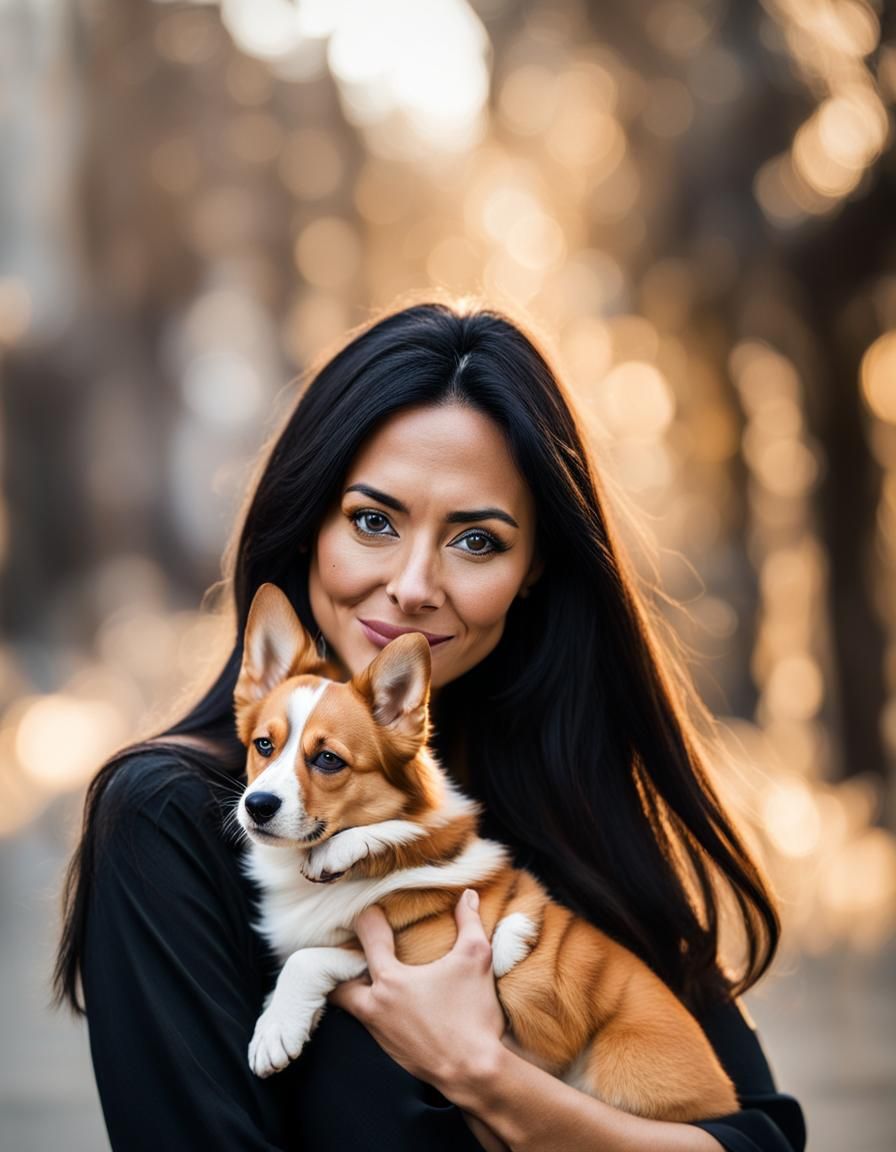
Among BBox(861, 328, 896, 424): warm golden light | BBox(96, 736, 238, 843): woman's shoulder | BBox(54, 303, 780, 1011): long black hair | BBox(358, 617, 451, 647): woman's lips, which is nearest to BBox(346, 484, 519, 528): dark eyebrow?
BBox(54, 303, 780, 1011): long black hair

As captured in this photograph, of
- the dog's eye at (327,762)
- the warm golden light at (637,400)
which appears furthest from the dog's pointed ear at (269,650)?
the warm golden light at (637,400)

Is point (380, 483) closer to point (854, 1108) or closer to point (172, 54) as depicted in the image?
point (854, 1108)

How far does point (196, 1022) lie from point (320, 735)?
555 mm

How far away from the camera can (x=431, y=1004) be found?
7.51ft

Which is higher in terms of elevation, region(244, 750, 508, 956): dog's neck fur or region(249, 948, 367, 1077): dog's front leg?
region(244, 750, 508, 956): dog's neck fur

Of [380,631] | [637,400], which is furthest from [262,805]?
[637,400]

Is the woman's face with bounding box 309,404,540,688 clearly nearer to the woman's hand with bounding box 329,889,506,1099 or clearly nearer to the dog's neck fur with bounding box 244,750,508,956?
the dog's neck fur with bounding box 244,750,508,956

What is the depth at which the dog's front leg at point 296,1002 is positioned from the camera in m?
2.22

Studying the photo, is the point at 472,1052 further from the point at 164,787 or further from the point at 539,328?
the point at 539,328

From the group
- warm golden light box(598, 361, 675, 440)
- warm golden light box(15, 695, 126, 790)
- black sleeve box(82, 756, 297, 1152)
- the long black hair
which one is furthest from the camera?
warm golden light box(598, 361, 675, 440)

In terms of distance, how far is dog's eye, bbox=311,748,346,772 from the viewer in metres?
2.27

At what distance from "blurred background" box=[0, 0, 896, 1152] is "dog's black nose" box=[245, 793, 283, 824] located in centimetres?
76

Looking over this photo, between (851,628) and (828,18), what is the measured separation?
4.17 metres

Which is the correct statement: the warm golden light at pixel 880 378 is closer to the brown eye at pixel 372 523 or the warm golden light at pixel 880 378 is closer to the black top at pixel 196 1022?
the brown eye at pixel 372 523
